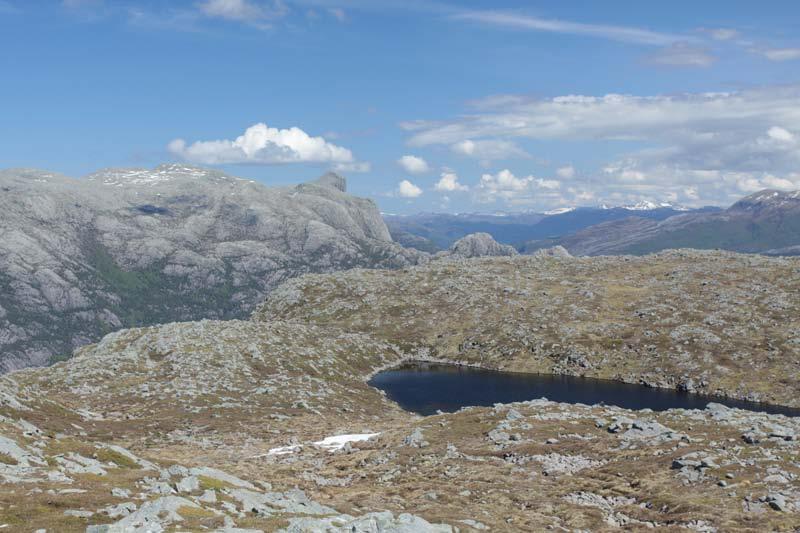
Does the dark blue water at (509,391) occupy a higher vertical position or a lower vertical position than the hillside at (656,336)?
lower

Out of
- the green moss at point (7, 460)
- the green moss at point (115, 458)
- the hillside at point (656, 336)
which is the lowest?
the hillside at point (656, 336)

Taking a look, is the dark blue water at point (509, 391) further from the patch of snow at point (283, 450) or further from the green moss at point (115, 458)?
the green moss at point (115, 458)

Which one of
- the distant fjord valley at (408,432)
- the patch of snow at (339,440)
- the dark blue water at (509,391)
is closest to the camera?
the distant fjord valley at (408,432)

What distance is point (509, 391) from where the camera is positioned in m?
141

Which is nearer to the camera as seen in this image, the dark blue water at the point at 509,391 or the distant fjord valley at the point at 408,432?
the distant fjord valley at the point at 408,432

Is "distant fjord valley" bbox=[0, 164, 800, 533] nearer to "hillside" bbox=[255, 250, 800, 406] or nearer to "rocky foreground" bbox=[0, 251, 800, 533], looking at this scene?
"rocky foreground" bbox=[0, 251, 800, 533]

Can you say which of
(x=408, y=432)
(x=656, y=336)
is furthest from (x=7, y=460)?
(x=656, y=336)

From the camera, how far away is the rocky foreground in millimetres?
35812

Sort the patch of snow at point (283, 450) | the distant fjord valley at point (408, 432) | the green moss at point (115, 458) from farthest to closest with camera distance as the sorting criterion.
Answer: the patch of snow at point (283, 450) → the green moss at point (115, 458) → the distant fjord valley at point (408, 432)

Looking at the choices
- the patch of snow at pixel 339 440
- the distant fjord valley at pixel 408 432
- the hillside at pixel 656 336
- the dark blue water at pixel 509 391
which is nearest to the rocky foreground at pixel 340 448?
the distant fjord valley at pixel 408 432

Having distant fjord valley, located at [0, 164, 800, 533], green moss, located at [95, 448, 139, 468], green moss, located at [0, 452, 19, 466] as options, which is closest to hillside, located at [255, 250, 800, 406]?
distant fjord valley, located at [0, 164, 800, 533]

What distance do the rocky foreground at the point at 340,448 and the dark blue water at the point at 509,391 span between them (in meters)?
6.65

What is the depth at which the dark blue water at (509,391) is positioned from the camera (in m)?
128

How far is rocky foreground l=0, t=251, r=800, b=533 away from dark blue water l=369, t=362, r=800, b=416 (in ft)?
21.8
